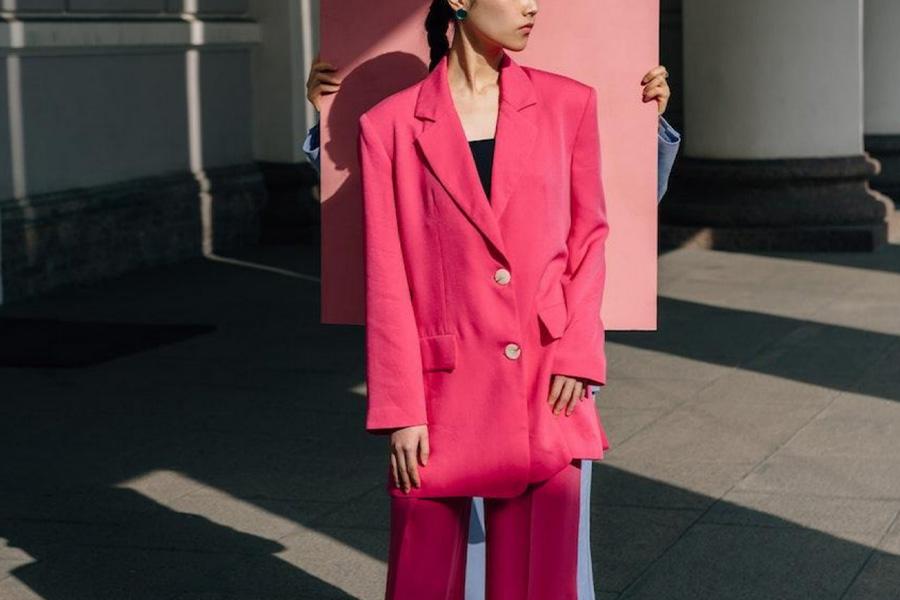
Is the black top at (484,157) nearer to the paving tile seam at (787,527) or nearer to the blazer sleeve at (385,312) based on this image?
the blazer sleeve at (385,312)

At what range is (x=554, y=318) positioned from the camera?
12.7ft

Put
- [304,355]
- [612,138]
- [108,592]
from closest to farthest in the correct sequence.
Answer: [612,138], [108,592], [304,355]

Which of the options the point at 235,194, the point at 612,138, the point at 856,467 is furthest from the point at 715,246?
the point at 612,138

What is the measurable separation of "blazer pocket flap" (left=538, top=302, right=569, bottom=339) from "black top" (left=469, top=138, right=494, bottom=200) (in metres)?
0.26

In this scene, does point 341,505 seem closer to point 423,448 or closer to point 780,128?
point 423,448

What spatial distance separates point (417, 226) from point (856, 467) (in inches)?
154

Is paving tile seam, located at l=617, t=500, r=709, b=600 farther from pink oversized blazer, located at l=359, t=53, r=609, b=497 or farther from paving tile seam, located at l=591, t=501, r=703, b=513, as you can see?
pink oversized blazer, located at l=359, t=53, r=609, b=497

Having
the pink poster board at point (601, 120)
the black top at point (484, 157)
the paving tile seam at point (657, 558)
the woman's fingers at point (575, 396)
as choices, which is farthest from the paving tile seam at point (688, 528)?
the black top at point (484, 157)

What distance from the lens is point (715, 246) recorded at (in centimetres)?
1553

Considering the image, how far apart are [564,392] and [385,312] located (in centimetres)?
39

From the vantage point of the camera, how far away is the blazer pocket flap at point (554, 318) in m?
3.86

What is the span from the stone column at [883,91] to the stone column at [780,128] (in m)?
3.44

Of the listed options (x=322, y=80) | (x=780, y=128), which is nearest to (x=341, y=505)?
(x=322, y=80)

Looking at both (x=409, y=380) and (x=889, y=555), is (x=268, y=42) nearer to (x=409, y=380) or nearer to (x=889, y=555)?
(x=889, y=555)
